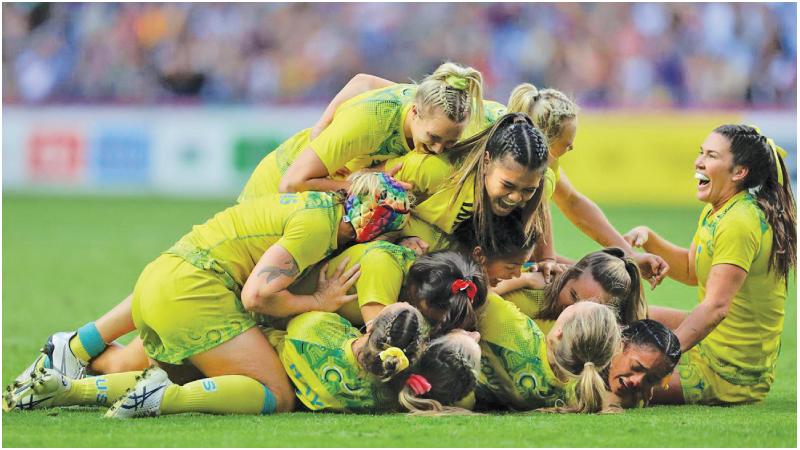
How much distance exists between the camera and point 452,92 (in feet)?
19.9

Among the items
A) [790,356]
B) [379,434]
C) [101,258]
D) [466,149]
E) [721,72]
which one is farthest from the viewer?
[721,72]

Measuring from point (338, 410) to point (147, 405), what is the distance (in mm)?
885

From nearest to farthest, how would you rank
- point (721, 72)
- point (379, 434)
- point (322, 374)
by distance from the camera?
point (379, 434) < point (322, 374) < point (721, 72)

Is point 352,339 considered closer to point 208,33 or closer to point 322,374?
point 322,374

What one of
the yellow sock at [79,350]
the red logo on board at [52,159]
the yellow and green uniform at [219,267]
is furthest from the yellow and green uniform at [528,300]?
the red logo on board at [52,159]

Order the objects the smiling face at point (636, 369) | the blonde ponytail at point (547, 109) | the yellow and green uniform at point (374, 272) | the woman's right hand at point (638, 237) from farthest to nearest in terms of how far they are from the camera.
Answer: the woman's right hand at point (638, 237), the blonde ponytail at point (547, 109), the smiling face at point (636, 369), the yellow and green uniform at point (374, 272)

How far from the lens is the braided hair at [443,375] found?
18.0 feet

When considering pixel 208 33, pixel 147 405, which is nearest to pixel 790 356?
pixel 147 405

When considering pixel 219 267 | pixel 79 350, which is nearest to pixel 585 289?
pixel 219 267

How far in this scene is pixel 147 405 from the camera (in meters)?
5.51

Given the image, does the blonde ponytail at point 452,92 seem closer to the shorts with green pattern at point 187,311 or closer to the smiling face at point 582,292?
the smiling face at point 582,292

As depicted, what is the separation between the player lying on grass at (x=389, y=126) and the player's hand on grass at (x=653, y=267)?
46.9 inches

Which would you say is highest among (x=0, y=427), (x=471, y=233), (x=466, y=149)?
(x=466, y=149)

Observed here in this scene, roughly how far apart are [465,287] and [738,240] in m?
1.51
